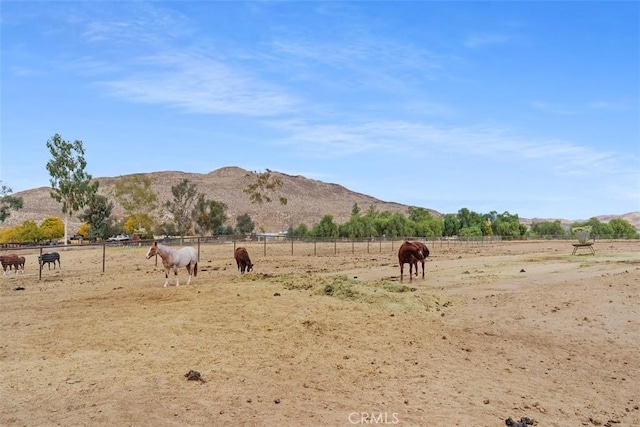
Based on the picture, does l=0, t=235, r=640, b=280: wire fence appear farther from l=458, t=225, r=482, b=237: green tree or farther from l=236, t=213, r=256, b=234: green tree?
l=458, t=225, r=482, b=237: green tree

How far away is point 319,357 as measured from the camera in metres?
9.59

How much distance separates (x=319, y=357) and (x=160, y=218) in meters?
96.9

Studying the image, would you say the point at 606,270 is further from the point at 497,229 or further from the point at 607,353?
the point at 497,229

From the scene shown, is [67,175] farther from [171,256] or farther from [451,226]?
[451,226]

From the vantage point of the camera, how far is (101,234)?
79438 millimetres

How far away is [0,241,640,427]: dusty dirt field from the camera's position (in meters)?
7.26

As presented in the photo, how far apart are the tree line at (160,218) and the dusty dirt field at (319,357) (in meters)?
51.0

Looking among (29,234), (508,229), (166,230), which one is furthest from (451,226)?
(29,234)

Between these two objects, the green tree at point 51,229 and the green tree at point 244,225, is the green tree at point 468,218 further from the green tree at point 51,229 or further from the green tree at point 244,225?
the green tree at point 51,229

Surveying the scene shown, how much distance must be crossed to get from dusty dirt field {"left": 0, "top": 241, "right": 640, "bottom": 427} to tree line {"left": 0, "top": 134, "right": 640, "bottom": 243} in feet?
167

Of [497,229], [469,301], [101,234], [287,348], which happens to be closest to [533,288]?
[469,301]

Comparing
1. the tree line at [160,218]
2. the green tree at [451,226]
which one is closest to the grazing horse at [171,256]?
the tree line at [160,218]

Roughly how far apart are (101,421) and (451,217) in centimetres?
13752

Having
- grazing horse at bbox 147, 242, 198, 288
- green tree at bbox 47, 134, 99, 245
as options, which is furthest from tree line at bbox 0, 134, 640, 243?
grazing horse at bbox 147, 242, 198, 288
